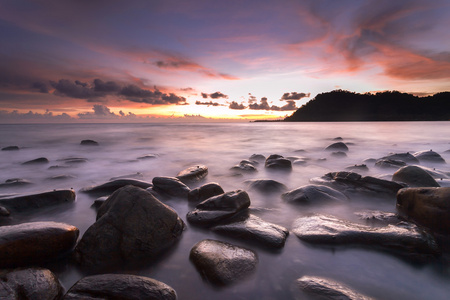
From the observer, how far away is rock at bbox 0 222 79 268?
6.72 feet

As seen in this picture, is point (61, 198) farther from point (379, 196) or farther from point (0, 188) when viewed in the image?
point (379, 196)

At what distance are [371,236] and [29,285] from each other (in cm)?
338

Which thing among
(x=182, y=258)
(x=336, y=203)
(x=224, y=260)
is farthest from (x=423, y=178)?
(x=182, y=258)

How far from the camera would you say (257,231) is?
2807 millimetres

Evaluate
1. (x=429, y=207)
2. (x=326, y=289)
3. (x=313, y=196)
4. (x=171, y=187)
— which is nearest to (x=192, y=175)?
(x=171, y=187)

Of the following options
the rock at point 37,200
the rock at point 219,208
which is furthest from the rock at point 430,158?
the rock at point 37,200

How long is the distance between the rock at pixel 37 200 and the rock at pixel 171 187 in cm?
153

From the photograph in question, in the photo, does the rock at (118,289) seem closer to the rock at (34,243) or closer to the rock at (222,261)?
the rock at (222,261)

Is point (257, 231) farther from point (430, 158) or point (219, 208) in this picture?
point (430, 158)

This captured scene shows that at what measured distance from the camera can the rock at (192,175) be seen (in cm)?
545

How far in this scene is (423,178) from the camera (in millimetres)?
4500

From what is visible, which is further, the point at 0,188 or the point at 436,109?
the point at 436,109

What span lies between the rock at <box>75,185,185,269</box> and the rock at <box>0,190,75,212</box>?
5.75 ft

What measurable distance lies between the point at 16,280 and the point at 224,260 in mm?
1697
